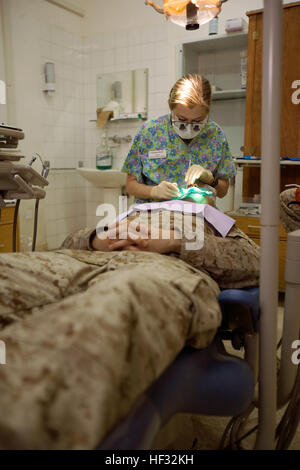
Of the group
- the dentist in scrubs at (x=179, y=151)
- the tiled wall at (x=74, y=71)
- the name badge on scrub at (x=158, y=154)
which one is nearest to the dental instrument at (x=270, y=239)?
the dentist in scrubs at (x=179, y=151)

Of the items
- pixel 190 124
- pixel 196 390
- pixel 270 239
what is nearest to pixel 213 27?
pixel 190 124

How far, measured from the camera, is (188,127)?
150 cm

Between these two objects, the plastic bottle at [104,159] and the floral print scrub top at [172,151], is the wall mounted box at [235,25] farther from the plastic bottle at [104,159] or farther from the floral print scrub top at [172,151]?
the floral print scrub top at [172,151]

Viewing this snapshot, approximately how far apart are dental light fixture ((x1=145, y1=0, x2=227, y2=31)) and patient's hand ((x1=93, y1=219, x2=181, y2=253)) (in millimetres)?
977

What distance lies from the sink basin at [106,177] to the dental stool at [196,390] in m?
2.67

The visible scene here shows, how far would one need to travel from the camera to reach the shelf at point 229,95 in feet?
9.98

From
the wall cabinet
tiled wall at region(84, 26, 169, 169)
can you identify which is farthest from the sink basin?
the wall cabinet

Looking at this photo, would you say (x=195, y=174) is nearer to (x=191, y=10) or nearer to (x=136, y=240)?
(x=136, y=240)

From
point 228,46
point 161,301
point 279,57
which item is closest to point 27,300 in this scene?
point 161,301

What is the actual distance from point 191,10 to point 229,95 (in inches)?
69.2

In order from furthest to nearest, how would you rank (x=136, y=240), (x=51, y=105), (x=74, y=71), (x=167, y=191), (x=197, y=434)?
(x=74, y=71)
(x=51, y=105)
(x=167, y=191)
(x=197, y=434)
(x=136, y=240)

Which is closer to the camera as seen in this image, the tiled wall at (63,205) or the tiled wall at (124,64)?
the tiled wall at (124,64)

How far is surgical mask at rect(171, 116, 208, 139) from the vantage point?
1497 mm

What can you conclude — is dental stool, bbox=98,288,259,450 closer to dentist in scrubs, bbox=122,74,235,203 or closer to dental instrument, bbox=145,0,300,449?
dental instrument, bbox=145,0,300,449
